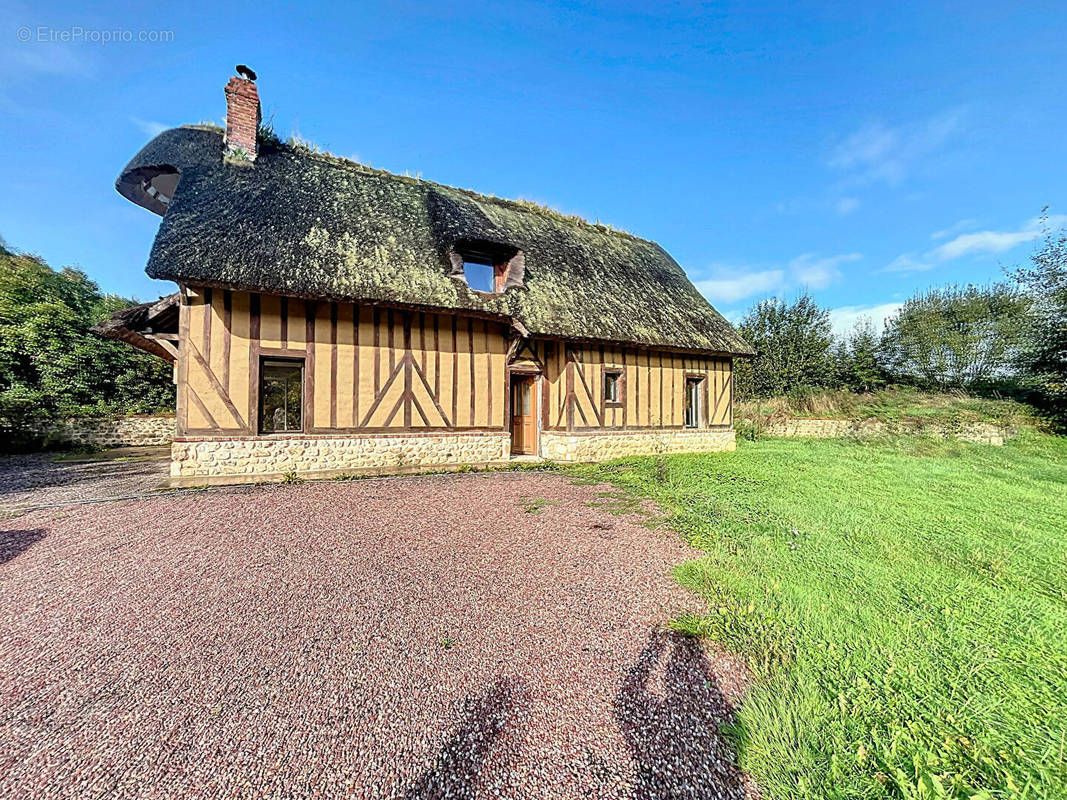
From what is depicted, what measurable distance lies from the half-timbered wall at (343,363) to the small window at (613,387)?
2.62 m

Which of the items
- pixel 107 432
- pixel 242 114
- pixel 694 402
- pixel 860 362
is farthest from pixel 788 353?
pixel 107 432

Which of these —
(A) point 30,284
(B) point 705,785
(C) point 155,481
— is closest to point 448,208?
(C) point 155,481

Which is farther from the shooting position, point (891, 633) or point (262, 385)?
point (262, 385)

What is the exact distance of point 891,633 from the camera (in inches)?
94.7

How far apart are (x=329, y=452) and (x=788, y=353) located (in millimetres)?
17746

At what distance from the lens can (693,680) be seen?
2176 mm

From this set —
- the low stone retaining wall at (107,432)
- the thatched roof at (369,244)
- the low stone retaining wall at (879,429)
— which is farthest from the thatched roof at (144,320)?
the low stone retaining wall at (879,429)

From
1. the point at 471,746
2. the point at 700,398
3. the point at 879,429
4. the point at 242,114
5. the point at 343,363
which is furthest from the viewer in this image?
the point at 879,429

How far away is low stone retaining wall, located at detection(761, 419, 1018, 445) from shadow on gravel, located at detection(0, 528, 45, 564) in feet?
55.6

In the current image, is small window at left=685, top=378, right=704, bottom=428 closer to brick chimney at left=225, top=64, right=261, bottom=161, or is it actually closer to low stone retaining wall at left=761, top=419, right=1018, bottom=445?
low stone retaining wall at left=761, top=419, right=1018, bottom=445

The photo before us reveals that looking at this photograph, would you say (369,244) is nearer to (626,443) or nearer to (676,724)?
(626,443)

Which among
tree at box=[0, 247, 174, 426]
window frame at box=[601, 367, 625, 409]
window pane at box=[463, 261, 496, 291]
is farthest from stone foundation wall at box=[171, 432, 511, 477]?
tree at box=[0, 247, 174, 426]

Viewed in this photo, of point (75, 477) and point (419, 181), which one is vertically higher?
point (419, 181)

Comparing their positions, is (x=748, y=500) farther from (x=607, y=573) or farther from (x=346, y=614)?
(x=346, y=614)
